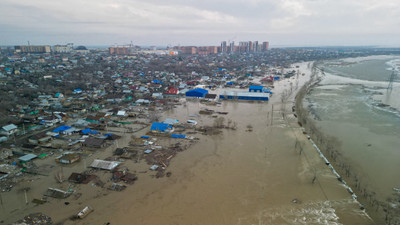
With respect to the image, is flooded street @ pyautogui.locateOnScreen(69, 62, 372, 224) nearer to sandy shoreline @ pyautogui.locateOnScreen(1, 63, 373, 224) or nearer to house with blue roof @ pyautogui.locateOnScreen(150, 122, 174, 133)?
sandy shoreline @ pyautogui.locateOnScreen(1, 63, 373, 224)

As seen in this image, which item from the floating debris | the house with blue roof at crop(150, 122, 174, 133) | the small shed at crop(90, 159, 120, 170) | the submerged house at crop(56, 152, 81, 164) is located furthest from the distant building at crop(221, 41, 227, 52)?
the floating debris

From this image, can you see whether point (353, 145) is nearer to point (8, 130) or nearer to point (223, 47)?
point (8, 130)

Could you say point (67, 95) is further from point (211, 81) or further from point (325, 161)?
point (325, 161)

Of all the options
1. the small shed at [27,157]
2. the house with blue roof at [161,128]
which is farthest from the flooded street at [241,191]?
the small shed at [27,157]

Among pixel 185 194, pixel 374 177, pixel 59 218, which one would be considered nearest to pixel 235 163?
pixel 185 194

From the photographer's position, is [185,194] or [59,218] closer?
[59,218]

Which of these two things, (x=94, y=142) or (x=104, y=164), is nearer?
(x=104, y=164)

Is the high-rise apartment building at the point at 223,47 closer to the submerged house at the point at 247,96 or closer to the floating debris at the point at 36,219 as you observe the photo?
the submerged house at the point at 247,96

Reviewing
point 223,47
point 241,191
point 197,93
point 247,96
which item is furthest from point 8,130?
point 223,47
